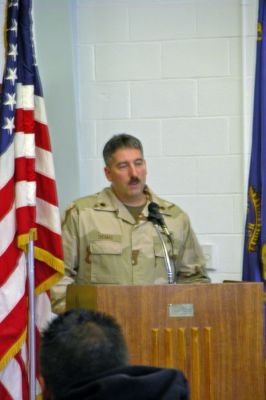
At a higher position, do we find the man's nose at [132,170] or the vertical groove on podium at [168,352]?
the man's nose at [132,170]

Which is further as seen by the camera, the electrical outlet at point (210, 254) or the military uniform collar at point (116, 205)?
the electrical outlet at point (210, 254)

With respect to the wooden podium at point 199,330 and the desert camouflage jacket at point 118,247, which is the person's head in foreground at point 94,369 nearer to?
the wooden podium at point 199,330

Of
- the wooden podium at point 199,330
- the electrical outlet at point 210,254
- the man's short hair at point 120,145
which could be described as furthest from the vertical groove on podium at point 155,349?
the electrical outlet at point 210,254

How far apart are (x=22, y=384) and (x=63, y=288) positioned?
45 centimetres

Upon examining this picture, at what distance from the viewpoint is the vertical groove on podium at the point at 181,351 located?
269cm

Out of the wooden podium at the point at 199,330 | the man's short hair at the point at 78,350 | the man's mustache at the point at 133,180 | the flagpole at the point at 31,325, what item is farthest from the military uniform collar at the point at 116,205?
the man's short hair at the point at 78,350

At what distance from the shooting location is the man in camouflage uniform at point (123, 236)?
3.50m

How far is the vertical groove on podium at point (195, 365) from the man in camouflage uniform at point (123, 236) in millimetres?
798

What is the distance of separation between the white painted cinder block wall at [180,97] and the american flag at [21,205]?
1111 mm

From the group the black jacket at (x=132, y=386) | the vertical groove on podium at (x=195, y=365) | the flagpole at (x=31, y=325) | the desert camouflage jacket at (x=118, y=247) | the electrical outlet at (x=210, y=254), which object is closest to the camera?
the black jacket at (x=132, y=386)

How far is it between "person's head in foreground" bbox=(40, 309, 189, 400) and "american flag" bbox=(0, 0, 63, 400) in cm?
163

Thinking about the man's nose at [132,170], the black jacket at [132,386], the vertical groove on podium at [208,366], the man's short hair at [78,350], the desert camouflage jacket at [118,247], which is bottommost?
the vertical groove on podium at [208,366]

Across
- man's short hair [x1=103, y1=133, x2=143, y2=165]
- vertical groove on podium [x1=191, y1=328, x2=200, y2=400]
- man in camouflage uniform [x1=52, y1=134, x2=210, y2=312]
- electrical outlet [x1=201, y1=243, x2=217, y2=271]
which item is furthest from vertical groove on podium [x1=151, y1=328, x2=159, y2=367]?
electrical outlet [x1=201, y1=243, x2=217, y2=271]

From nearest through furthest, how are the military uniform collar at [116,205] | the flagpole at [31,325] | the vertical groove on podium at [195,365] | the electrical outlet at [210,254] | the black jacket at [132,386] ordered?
1. the black jacket at [132,386]
2. the vertical groove on podium at [195,365]
3. the flagpole at [31,325]
4. the military uniform collar at [116,205]
5. the electrical outlet at [210,254]
